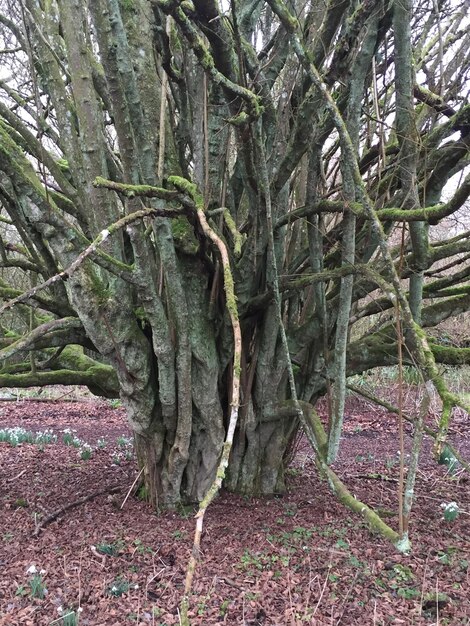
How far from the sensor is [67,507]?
383 cm

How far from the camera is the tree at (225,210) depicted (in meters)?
2.67

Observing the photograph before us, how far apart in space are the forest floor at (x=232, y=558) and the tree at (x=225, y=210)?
0.42m

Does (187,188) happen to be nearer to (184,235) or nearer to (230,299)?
(184,235)

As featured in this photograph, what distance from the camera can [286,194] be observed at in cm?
354

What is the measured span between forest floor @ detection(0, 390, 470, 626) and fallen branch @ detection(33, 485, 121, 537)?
0.02m

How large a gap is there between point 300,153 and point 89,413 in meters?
8.86

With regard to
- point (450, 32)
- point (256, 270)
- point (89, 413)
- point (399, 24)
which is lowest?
point (89, 413)

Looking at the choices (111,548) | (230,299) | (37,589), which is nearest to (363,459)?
(111,548)

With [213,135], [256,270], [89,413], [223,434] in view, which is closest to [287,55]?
[213,135]

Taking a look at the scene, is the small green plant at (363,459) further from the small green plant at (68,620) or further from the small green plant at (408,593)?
the small green plant at (68,620)

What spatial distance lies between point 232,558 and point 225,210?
206 cm

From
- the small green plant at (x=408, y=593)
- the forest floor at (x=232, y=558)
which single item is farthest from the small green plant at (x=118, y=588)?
the small green plant at (x=408, y=593)

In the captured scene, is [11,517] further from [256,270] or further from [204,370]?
[256,270]

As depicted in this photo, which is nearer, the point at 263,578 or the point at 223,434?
the point at 263,578
